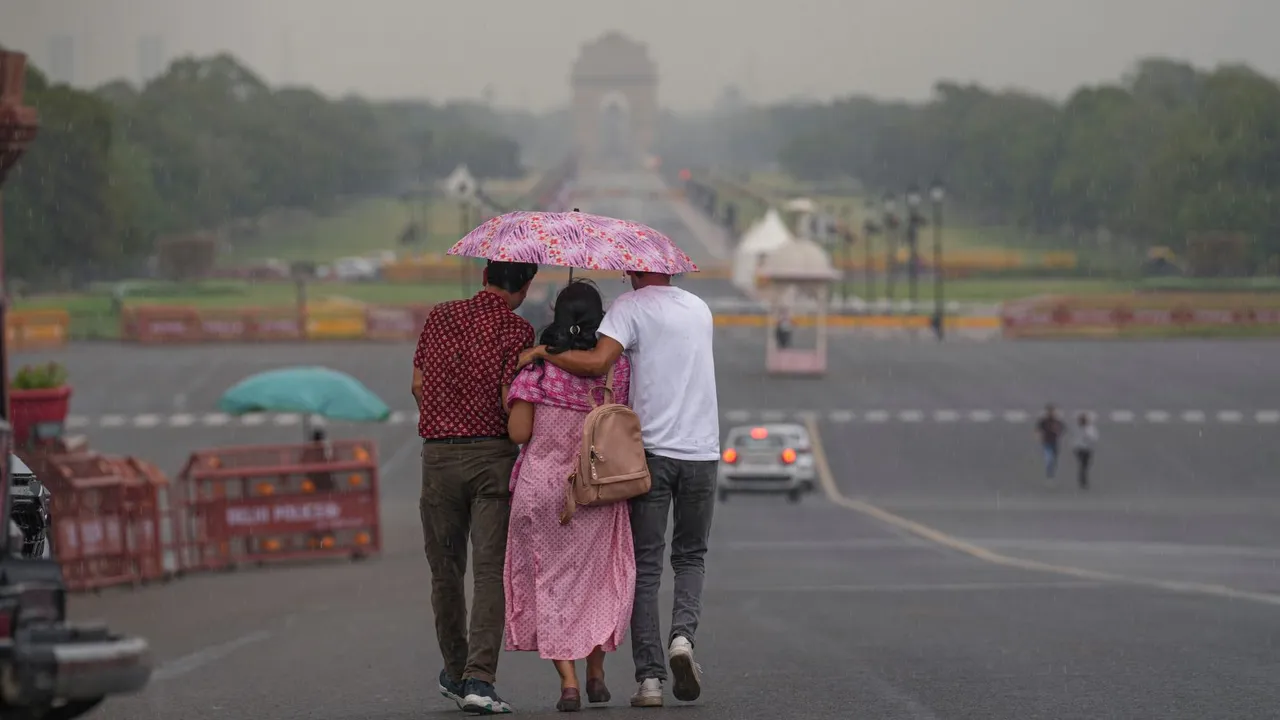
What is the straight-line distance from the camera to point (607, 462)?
24.4 ft

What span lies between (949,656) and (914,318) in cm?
6029

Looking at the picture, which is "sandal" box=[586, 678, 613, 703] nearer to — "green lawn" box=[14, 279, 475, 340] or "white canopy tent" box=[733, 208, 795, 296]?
"green lawn" box=[14, 279, 475, 340]

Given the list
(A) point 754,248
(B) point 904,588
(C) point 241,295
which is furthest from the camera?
(C) point 241,295

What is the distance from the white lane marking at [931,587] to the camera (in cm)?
1498

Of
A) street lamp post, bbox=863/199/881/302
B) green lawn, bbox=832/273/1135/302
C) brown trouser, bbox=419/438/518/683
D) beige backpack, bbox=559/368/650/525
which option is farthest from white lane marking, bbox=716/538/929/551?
green lawn, bbox=832/273/1135/302

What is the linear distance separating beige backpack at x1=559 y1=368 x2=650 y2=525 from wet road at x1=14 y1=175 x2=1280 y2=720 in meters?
0.90

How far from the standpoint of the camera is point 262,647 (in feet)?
39.1

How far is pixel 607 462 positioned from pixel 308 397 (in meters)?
14.5

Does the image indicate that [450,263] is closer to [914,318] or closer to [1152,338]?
[914,318]

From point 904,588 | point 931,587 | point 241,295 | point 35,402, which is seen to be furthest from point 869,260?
point 904,588

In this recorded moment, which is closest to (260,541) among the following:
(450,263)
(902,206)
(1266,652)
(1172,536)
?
(1172,536)

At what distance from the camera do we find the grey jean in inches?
303

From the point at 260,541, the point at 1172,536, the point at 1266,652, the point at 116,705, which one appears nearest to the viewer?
the point at 116,705

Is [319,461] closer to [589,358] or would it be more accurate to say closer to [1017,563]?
[1017,563]
